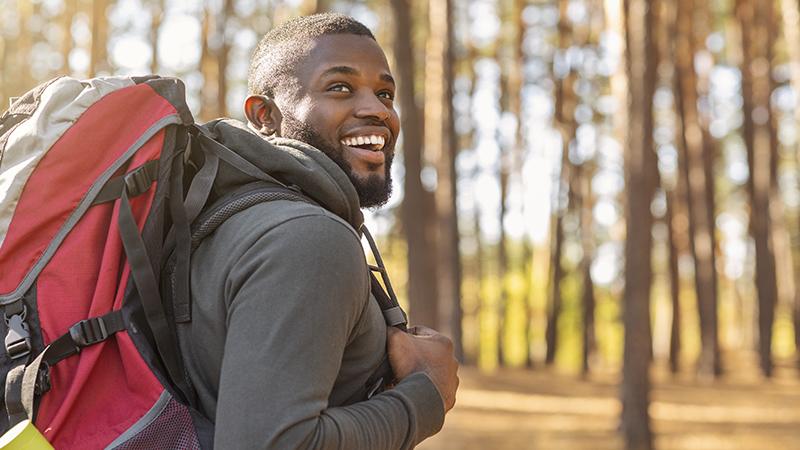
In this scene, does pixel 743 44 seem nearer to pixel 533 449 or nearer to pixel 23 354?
pixel 533 449

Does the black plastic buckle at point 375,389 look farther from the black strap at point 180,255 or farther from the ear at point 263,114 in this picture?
the ear at point 263,114

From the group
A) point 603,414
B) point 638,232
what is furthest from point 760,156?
point 638,232

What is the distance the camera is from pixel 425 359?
2.27m

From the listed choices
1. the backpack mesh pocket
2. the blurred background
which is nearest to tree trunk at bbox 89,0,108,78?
the blurred background

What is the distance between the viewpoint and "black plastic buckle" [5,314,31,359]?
1.91 m

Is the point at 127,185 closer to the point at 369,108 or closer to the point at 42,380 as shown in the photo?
the point at 42,380

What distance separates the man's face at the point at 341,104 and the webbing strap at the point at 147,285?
56cm

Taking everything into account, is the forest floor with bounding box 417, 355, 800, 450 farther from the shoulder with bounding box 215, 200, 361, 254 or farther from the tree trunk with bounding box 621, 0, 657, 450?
the shoulder with bounding box 215, 200, 361, 254

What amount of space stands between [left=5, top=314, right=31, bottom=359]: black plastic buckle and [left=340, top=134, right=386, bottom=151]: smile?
34.6 inches

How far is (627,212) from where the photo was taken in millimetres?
11820

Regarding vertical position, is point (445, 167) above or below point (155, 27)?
below

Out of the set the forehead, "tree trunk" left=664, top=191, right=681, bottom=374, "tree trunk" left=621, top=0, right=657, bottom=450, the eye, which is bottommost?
"tree trunk" left=664, top=191, right=681, bottom=374

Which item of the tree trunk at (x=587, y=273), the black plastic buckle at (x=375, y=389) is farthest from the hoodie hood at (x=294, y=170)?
the tree trunk at (x=587, y=273)

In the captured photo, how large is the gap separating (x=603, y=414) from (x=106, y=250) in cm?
1561
